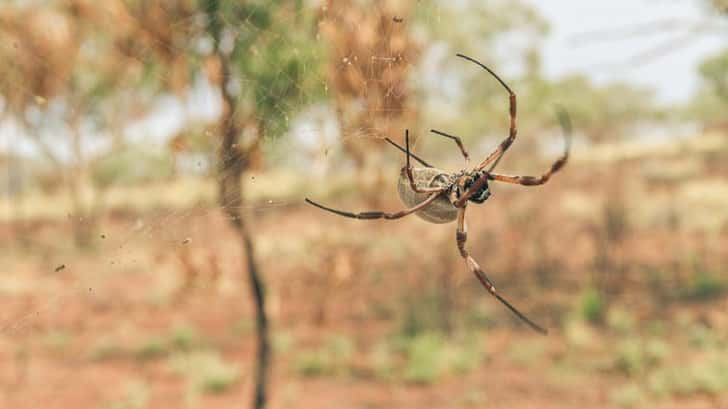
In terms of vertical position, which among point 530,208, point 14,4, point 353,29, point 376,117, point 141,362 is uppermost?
point 14,4

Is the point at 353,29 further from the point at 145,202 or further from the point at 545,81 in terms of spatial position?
the point at 145,202

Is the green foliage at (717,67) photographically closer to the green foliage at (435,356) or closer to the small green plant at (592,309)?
the small green plant at (592,309)

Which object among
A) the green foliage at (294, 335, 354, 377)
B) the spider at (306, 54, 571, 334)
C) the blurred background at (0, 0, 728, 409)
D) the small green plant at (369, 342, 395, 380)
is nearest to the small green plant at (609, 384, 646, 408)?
the blurred background at (0, 0, 728, 409)

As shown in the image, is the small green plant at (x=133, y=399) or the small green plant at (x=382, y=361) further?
the small green plant at (x=382, y=361)

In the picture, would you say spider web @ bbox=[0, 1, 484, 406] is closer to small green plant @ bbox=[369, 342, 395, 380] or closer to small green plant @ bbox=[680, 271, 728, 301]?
small green plant @ bbox=[369, 342, 395, 380]

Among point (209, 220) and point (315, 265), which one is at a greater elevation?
point (209, 220)

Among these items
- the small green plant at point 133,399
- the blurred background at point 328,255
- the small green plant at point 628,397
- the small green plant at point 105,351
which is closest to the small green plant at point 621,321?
the blurred background at point 328,255

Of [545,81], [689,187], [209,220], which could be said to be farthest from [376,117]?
[689,187]

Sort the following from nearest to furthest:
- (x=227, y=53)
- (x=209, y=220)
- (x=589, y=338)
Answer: (x=209, y=220)
(x=227, y=53)
(x=589, y=338)
